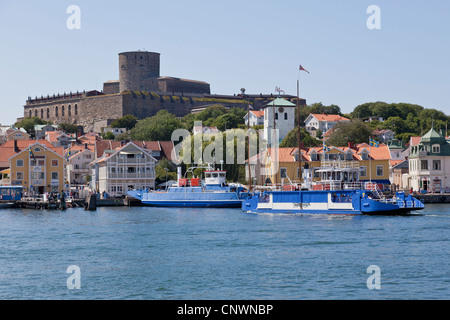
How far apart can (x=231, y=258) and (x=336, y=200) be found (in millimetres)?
22528

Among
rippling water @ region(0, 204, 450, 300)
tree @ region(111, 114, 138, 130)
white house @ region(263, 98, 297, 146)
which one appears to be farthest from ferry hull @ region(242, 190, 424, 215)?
tree @ region(111, 114, 138, 130)

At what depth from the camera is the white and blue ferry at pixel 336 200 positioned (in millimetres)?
50188

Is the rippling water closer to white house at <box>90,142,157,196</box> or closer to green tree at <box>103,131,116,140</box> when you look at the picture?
white house at <box>90,142,157,196</box>

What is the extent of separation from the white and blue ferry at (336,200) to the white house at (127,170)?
81.4ft

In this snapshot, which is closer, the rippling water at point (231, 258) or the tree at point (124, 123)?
the rippling water at point (231, 258)

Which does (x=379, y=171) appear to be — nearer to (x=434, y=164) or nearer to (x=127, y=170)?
(x=434, y=164)

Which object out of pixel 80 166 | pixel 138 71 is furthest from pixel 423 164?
pixel 138 71

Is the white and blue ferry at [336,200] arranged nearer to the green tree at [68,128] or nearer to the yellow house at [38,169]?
the yellow house at [38,169]

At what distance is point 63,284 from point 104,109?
428ft

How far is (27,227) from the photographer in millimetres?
46688

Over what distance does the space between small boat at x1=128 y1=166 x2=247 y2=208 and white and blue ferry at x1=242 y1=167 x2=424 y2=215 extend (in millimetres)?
8730

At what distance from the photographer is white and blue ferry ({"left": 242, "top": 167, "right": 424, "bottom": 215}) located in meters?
50.2

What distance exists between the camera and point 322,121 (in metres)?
130

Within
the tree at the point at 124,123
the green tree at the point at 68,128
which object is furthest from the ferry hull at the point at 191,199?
the green tree at the point at 68,128
